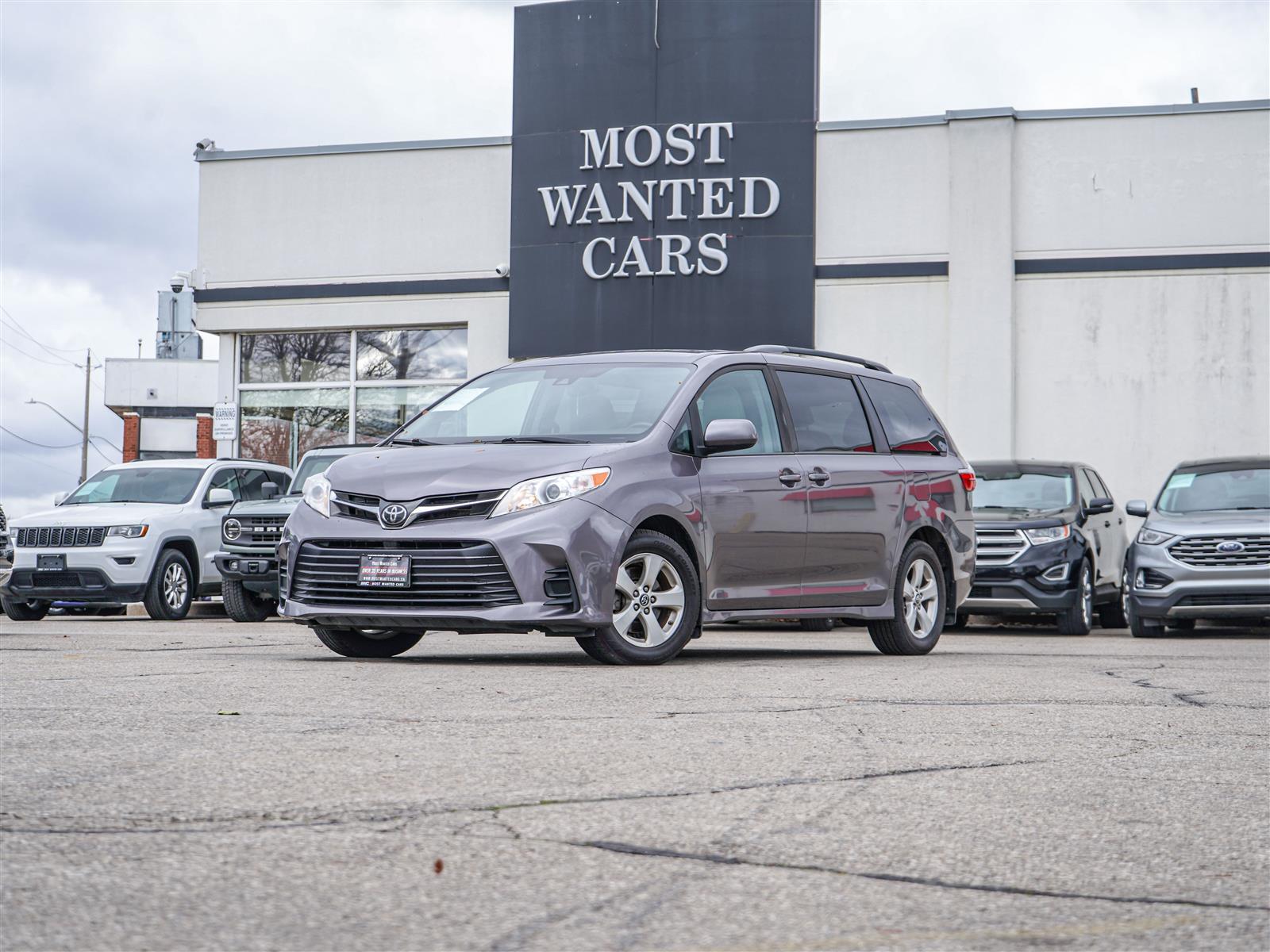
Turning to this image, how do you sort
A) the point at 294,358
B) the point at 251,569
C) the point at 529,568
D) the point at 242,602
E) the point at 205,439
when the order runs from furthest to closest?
1. the point at 205,439
2. the point at 294,358
3. the point at 242,602
4. the point at 251,569
5. the point at 529,568

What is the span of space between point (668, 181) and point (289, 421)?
704cm

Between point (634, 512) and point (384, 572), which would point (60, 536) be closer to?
point (384, 572)

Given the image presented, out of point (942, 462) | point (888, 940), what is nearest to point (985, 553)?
point (942, 462)

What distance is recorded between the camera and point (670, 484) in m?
8.98

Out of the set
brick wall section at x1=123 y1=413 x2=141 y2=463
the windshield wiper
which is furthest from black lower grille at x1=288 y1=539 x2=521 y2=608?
brick wall section at x1=123 y1=413 x2=141 y2=463

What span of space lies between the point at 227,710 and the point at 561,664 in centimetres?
298

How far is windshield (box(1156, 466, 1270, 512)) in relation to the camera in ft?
50.0

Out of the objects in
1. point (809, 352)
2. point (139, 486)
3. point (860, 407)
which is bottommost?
point (139, 486)

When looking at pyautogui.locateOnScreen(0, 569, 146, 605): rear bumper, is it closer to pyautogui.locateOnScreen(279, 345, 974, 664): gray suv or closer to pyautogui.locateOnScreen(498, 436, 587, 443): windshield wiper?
pyautogui.locateOnScreen(279, 345, 974, 664): gray suv

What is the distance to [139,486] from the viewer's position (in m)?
17.7

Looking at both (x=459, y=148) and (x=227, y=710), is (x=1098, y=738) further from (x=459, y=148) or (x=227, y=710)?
(x=459, y=148)

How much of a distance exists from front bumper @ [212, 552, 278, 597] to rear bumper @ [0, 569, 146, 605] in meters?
1.00

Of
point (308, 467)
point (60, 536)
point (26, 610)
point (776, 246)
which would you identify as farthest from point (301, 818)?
point (776, 246)

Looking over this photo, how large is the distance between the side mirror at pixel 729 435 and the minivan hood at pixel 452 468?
639 mm
